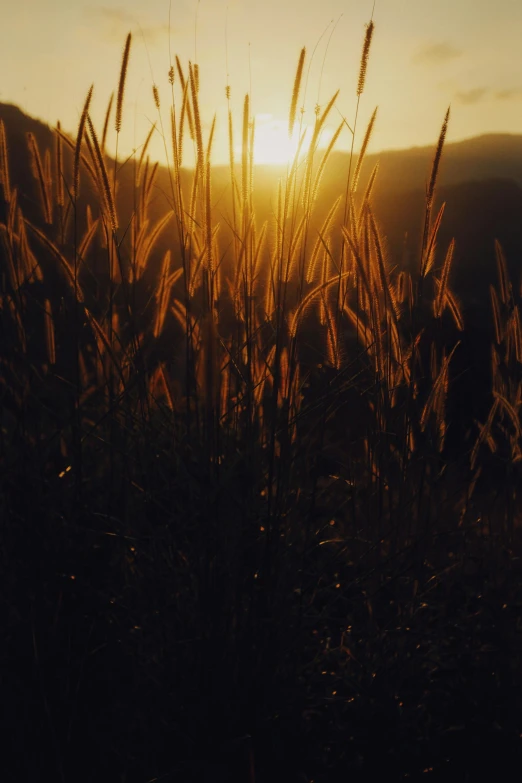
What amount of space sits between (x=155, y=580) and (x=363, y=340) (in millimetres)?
641

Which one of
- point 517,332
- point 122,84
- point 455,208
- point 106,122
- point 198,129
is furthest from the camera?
point 455,208

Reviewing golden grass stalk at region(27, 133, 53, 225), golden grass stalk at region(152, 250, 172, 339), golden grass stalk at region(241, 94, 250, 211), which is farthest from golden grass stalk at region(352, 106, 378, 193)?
golden grass stalk at region(27, 133, 53, 225)

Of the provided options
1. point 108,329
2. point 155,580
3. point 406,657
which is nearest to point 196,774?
point 155,580

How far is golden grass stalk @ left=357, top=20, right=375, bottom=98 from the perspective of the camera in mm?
1208

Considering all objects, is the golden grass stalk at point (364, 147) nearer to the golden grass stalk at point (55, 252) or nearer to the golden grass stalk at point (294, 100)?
the golden grass stalk at point (294, 100)

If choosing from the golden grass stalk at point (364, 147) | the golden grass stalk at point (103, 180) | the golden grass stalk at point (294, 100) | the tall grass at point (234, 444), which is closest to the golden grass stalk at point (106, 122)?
the tall grass at point (234, 444)

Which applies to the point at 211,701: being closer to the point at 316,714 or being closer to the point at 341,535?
the point at 316,714

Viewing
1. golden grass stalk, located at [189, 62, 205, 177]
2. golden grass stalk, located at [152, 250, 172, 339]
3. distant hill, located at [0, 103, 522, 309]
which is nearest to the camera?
golden grass stalk, located at [189, 62, 205, 177]

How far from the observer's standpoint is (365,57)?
1218 mm

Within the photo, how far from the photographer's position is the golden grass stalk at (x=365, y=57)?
121 centimetres

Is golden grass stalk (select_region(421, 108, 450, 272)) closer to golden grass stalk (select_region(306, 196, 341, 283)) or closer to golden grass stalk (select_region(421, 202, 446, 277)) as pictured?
golden grass stalk (select_region(421, 202, 446, 277))

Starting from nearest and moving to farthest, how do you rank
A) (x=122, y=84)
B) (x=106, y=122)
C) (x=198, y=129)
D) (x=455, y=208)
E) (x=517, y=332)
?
(x=198, y=129)
(x=122, y=84)
(x=106, y=122)
(x=517, y=332)
(x=455, y=208)

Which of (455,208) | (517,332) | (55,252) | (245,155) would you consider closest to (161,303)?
(55,252)

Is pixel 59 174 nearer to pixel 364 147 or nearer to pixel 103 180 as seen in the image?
pixel 103 180
